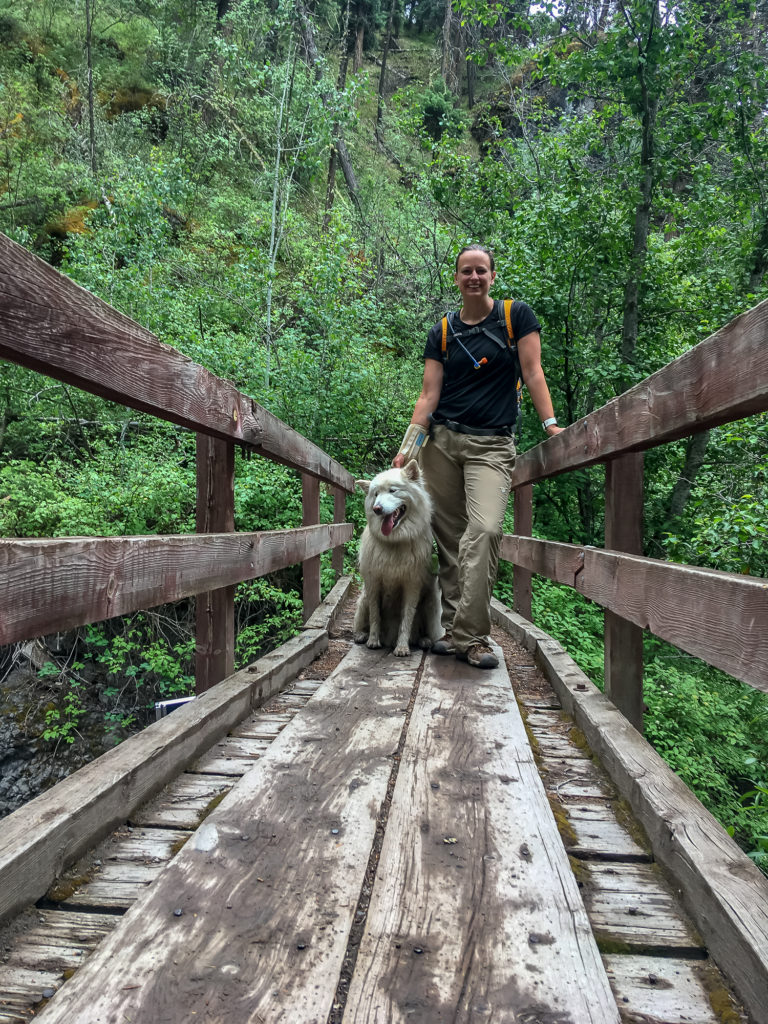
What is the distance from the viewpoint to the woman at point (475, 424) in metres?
3.67

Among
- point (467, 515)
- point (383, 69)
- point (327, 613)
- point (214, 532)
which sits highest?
point (383, 69)

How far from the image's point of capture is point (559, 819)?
183 centimetres

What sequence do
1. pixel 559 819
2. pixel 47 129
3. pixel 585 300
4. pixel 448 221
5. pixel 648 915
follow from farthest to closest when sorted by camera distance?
pixel 47 129 < pixel 448 221 < pixel 585 300 < pixel 559 819 < pixel 648 915

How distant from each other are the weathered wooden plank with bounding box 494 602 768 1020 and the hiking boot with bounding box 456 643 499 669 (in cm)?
116

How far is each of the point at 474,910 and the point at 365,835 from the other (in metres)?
0.40

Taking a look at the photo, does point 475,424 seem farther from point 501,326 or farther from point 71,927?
point 71,927

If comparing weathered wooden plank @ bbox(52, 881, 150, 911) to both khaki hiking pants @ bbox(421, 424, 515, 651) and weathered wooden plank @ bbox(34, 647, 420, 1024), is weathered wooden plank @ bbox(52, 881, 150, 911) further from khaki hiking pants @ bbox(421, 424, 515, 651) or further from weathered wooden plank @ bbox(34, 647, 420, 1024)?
khaki hiking pants @ bbox(421, 424, 515, 651)

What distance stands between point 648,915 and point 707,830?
0.27m

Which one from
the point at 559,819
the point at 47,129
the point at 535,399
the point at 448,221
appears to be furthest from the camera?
the point at 47,129

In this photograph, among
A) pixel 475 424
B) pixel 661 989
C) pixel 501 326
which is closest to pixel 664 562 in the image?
pixel 661 989

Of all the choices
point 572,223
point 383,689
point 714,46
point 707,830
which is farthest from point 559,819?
point 714,46

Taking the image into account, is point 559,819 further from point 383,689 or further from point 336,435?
point 336,435

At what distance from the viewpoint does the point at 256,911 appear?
1282mm

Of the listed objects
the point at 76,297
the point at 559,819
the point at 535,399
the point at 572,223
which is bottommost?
the point at 559,819
